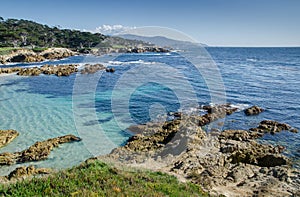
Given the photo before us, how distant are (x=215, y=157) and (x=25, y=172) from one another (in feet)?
32.9

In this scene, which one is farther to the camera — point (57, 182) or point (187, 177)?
point (187, 177)

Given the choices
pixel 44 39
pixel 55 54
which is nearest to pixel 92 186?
pixel 55 54

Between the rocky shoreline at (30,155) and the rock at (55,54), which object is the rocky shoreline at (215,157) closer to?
the rocky shoreline at (30,155)

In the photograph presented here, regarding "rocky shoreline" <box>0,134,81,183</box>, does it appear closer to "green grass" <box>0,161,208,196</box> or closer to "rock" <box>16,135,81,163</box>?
"rock" <box>16,135,81,163</box>

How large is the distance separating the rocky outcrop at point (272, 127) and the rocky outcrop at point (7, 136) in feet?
57.4

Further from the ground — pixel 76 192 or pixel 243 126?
pixel 76 192

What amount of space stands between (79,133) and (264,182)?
12461 millimetres

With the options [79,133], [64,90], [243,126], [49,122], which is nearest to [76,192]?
[79,133]

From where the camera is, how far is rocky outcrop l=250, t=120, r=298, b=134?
19.8m

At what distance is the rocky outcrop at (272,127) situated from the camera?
65.1ft

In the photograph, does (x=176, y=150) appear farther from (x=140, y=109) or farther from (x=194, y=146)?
(x=140, y=109)

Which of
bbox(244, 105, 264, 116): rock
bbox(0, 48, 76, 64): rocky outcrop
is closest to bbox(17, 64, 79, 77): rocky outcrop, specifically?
bbox(0, 48, 76, 64): rocky outcrop

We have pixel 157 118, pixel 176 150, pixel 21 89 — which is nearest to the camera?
pixel 176 150

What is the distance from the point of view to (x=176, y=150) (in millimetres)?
15617
